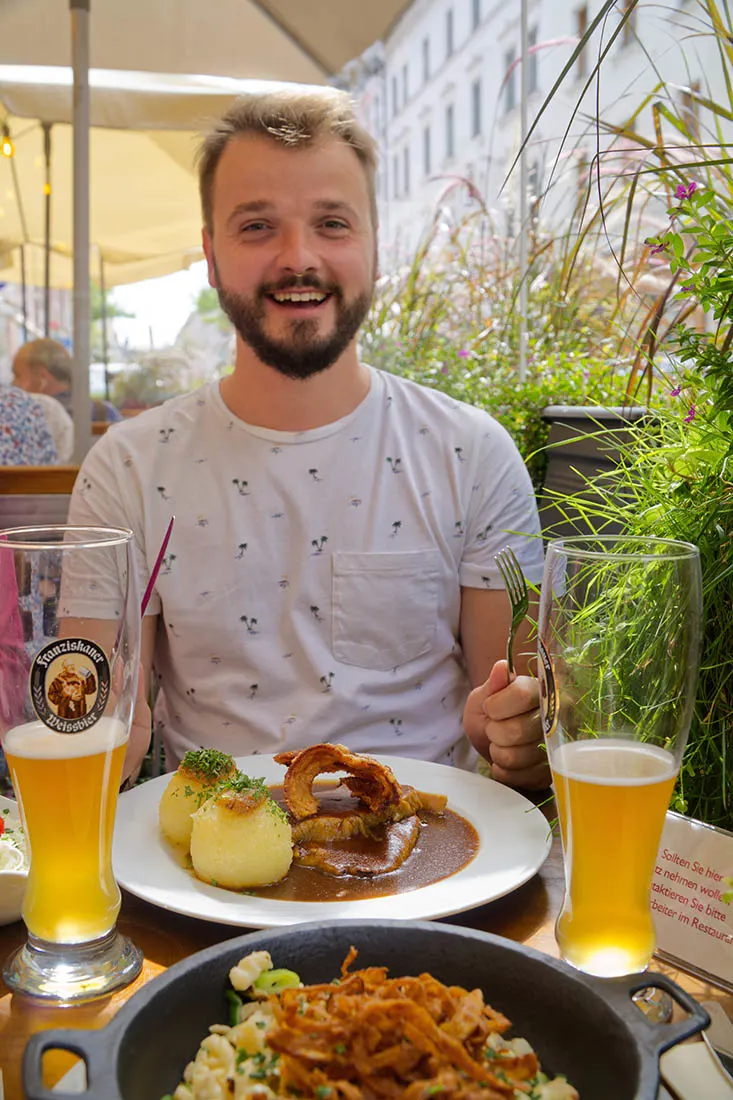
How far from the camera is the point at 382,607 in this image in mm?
2023

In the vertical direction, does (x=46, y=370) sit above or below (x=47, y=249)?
below

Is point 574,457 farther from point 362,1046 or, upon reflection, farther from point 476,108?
point 476,108

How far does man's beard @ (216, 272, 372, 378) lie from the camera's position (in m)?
2.14

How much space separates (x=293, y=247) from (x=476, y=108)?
4.28m

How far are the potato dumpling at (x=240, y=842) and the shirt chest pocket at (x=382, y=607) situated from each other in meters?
0.95

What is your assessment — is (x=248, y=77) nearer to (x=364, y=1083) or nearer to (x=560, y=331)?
(x=560, y=331)

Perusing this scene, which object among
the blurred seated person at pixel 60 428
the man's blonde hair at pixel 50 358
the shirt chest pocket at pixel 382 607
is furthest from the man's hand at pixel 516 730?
the man's blonde hair at pixel 50 358

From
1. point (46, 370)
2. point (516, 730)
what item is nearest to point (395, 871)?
point (516, 730)

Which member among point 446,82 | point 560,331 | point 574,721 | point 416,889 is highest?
point 446,82

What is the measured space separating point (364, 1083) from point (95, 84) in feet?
18.1

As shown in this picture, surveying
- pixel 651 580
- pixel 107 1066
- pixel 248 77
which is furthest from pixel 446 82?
pixel 107 1066

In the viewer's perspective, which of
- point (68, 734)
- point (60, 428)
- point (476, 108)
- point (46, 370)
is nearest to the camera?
point (68, 734)

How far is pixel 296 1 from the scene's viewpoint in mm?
4633

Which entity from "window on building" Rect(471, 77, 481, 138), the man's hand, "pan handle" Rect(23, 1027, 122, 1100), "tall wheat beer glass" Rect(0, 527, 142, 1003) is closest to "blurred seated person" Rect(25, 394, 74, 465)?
"window on building" Rect(471, 77, 481, 138)
